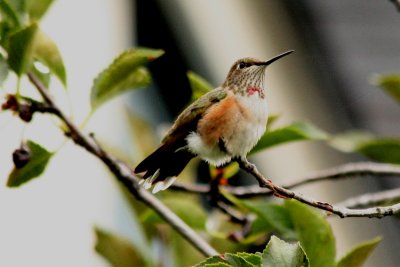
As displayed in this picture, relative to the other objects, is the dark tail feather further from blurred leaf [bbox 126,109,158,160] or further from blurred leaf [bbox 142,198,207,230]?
blurred leaf [bbox 126,109,158,160]

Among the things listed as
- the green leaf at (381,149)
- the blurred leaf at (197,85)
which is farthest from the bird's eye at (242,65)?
the green leaf at (381,149)

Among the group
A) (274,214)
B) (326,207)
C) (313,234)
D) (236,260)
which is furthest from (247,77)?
(236,260)

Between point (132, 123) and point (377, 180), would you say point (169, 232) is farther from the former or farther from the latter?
point (377, 180)

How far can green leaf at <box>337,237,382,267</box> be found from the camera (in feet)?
6.97

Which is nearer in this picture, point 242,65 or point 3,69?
point 3,69

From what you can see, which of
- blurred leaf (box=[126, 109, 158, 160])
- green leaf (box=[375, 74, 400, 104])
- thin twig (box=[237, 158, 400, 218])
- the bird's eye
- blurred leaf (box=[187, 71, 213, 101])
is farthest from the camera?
blurred leaf (box=[126, 109, 158, 160])

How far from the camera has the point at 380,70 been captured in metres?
6.33

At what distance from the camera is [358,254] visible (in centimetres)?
213

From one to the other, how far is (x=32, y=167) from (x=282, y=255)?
92 centimetres

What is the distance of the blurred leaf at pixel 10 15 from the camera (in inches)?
89.7

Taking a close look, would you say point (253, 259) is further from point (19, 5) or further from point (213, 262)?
point (19, 5)

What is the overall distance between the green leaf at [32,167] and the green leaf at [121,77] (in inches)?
8.6

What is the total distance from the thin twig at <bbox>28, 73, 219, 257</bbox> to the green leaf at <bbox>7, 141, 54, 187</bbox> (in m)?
0.10

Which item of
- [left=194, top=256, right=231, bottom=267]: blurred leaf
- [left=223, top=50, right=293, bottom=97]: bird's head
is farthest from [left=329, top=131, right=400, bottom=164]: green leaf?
[left=194, top=256, right=231, bottom=267]: blurred leaf
